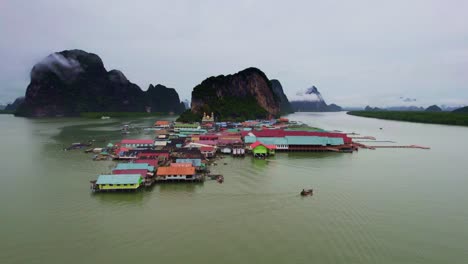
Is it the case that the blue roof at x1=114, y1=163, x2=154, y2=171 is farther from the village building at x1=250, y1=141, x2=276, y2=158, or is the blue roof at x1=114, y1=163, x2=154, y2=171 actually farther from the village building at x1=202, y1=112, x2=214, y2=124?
the village building at x1=202, y1=112, x2=214, y2=124

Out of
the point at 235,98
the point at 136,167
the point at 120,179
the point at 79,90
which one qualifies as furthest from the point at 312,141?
the point at 79,90

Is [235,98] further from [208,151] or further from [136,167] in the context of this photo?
[136,167]

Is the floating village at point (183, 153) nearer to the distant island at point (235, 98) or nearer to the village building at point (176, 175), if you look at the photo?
the village building at point (176, 175)

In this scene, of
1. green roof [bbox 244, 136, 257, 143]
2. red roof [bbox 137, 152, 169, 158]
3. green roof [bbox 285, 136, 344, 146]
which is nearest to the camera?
red roof [bbox 137, 152, 169, 158]

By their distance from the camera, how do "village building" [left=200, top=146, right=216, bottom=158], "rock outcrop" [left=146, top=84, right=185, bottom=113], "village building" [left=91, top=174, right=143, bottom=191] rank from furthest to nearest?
1. "rock outcrop" [left=146, top=84, right=185, bottom=113]
2. "village building" [left=200, top=146, right=216, bottom=158]
3. "village building" [left=91, top=174, right=143, bottom=191]

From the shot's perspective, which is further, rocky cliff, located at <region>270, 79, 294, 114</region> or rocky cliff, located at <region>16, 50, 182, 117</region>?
rocky cliff, located at <region>270, 79, 294, 114</region>

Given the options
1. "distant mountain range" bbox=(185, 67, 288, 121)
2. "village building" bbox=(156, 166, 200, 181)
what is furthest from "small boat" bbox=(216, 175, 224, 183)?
"distant mountain range" bbox=(185, 67, 288, 121)
